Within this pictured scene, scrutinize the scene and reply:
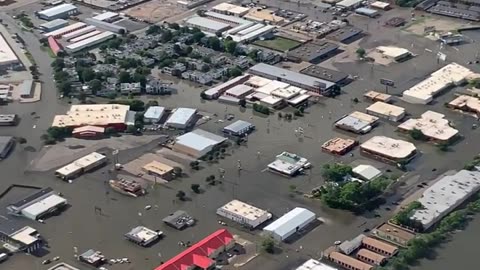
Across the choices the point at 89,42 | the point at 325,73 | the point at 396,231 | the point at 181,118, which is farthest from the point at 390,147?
the point at 89,42

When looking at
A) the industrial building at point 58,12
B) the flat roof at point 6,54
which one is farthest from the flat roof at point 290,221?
the industrial building at point 58,12

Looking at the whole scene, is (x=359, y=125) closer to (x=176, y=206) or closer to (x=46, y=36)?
(x=176, y=206)

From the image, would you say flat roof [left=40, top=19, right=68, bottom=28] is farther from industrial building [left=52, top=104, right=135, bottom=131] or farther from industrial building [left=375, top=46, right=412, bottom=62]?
industrial building [left=375, top=46, right=412, bottom=62]

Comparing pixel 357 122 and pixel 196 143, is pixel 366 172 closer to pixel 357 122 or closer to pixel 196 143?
pixel 357 122

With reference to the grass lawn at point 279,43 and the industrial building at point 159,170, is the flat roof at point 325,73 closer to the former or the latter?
the grass lawn at point 279,43

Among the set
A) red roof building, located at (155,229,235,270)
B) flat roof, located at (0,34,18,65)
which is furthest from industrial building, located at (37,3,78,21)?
red roof building, located at (155,229,235,270)

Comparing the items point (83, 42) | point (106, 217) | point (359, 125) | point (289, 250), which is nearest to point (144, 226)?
point (106, 217)

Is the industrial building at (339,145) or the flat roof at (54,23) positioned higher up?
the flat roof at (54,23)
